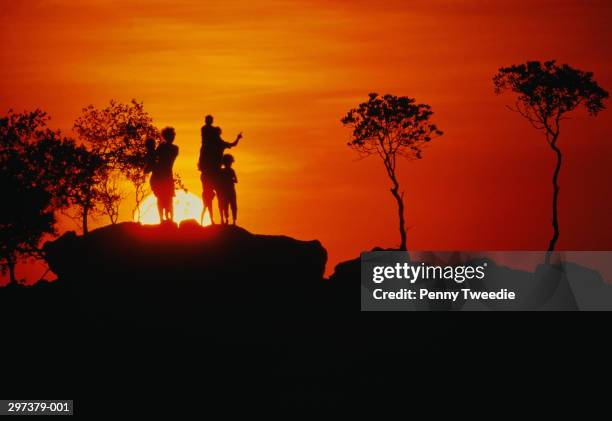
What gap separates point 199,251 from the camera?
58000mm

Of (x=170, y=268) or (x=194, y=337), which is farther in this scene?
(x=194, y=337)

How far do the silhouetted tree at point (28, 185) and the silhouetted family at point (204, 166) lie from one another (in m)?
25.0

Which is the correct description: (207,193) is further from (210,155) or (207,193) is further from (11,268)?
(11,268)

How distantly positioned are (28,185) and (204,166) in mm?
27814

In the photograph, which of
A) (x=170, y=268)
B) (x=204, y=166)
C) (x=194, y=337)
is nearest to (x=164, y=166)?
(x=204, y=166)

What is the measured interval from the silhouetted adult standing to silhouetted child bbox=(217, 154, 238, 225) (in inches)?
12.5

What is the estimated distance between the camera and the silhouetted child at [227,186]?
5641 centimetres

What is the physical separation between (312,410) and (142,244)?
34.5 ft

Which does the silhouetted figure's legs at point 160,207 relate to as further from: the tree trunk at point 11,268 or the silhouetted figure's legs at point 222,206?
the tree trunk at point 11,268

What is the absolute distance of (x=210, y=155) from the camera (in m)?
55.8

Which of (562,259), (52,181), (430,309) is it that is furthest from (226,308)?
(562,259)

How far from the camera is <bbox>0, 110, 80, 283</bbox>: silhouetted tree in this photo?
7962cm

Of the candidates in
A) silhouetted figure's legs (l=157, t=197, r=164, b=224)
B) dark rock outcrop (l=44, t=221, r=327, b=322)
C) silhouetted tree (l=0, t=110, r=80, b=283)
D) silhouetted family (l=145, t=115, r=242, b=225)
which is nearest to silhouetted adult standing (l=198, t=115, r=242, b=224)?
silhouetted family (l=145, t=115, r=242, b=225)

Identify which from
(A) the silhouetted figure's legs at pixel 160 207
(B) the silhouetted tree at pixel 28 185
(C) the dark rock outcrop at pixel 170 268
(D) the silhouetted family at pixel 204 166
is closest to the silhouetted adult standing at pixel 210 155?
(D) the silhouetted family at pixel 204 166
